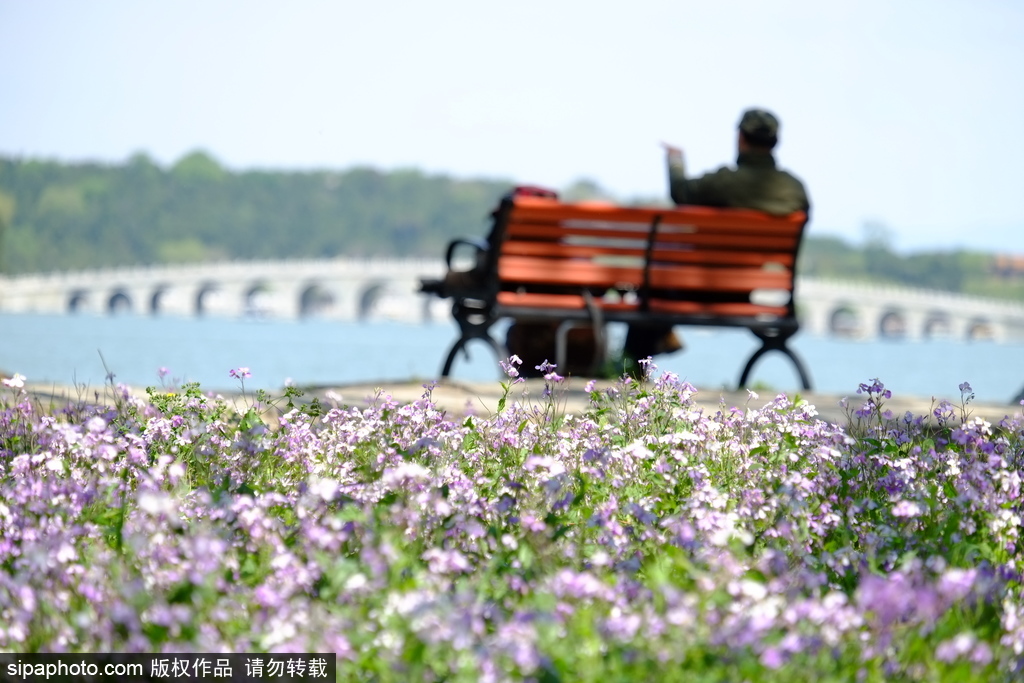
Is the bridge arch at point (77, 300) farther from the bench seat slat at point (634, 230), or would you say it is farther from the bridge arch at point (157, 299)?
the bench seat slat at point (634, 230)

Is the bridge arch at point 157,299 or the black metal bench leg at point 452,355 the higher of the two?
the black metal bench leg at point 452,355

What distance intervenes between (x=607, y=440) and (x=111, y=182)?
509 ft

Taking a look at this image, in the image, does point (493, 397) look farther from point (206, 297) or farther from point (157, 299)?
point (206, 297)

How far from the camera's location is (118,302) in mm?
100625

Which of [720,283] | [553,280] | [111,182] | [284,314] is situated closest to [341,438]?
[553,280]

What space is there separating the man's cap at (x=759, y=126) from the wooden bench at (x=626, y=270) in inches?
18.9

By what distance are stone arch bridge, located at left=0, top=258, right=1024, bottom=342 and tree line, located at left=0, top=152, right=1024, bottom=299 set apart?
138ft

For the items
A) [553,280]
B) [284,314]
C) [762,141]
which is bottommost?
[284,314]

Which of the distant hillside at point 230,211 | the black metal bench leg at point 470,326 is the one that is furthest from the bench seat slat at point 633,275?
the distant hillside at point 230,211

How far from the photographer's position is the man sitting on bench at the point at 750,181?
23.9 ft

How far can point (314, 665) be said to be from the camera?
213cm

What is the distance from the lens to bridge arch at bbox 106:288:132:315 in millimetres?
93550

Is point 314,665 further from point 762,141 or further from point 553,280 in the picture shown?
point 762,141

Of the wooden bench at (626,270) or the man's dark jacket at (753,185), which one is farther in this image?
the man's dark jacket at (753,185)
